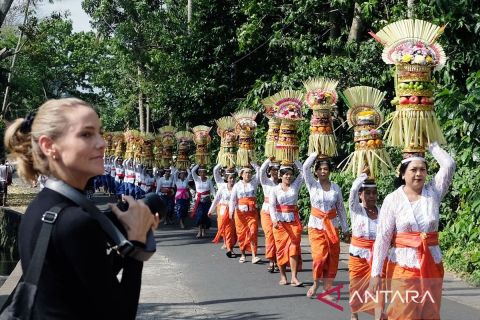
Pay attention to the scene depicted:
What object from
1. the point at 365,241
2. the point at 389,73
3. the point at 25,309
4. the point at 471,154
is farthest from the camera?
the point at 389,73

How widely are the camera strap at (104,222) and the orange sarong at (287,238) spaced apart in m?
7.92

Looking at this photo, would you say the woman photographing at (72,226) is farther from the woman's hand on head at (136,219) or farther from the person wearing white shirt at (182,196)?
the person wearing white shirt at (182,196)

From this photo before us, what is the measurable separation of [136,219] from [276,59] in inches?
819

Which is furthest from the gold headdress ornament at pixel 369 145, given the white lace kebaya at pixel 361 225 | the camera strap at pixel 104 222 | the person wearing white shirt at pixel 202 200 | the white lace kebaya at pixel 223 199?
the person wearing white shirt at pixel 202 200

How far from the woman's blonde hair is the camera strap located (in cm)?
13

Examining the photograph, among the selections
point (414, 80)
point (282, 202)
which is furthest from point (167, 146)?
point (414, 80)

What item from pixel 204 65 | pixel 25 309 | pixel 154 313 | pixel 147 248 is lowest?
pixel 154 313

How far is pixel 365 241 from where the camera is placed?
298 inches

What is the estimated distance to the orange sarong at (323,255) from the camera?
9055 millimetres

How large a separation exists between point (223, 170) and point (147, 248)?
1380 centimetres

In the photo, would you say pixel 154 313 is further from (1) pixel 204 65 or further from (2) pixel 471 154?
(1) pixel 204 65

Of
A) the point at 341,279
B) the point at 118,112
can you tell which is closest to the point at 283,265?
the point at 341,279

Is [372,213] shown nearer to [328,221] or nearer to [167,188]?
[328,221]

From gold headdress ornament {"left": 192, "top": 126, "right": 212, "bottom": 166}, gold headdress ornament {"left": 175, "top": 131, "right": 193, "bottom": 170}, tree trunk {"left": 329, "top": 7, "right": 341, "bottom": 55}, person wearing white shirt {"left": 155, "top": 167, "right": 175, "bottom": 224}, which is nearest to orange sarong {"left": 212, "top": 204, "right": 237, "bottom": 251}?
gold headdress ornament {"left": 192, "top": 126, "right": 212, "bottom": 166}
